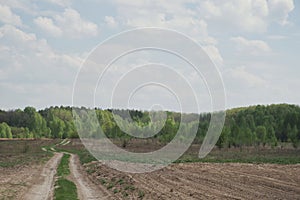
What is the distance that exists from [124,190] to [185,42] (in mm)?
8651

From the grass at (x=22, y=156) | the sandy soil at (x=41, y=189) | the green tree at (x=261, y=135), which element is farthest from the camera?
the green tree at (x=261, y=135)

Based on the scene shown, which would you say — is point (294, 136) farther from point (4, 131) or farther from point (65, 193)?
point (4, 131)

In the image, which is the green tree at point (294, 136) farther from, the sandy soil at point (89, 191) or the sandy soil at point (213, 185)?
the sandy soil at point (89, 191)

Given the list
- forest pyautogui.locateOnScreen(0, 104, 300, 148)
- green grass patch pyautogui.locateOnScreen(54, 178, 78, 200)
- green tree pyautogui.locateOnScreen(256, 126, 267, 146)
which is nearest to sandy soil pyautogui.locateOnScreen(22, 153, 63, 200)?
green grass patch pyautogui.locateOnScreen(54, 178, 78, 200)

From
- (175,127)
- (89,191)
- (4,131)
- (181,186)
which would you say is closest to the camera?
(181,186)

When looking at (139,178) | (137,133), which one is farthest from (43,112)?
(139,178)

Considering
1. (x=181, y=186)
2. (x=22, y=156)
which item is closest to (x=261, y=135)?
(x=22, y=156)

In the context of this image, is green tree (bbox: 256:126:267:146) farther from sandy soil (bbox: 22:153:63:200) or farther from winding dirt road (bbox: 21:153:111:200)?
sandy soil (bbox: 22:153:63:200)

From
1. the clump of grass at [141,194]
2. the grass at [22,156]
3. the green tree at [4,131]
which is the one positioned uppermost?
the green tree at [4,131]

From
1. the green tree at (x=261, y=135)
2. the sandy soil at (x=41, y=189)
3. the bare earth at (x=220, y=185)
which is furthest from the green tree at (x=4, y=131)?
the bare earth at (x=220, y=185)

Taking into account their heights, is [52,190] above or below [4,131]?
below

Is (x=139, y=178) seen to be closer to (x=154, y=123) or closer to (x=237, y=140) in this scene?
(x=154, y=123)

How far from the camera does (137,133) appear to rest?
171 ft

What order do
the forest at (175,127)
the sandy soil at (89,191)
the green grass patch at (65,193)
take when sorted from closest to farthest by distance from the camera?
the green grass patch at (65,193) → the sandy soil at (89,191) → the forest at (175,127)
